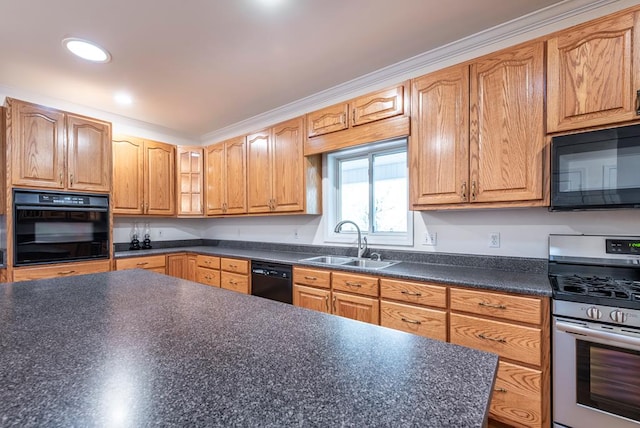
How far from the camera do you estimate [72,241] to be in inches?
109

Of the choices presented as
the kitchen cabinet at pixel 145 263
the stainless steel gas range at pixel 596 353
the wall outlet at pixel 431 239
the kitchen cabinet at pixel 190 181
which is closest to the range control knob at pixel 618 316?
the stainless steel gas range at pixel 596 353

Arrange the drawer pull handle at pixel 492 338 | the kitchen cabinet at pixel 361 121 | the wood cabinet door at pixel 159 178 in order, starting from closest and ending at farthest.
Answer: the drawer pull handle at pixel 492 338
the kitchen cabinet at pixel 361 121
the wood cabinet door at pixel 159 178

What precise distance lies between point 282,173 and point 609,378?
8.82ft

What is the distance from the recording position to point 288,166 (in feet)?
9.78

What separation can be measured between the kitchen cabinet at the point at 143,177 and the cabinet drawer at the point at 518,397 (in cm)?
382

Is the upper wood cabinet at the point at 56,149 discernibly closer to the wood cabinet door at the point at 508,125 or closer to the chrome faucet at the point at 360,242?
the chrome faucet at the point at 360,242

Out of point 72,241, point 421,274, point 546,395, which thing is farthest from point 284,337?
point 72,241

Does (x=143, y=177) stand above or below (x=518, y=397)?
above

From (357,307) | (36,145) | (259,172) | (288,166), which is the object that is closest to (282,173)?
(288,166)

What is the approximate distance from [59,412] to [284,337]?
474mm

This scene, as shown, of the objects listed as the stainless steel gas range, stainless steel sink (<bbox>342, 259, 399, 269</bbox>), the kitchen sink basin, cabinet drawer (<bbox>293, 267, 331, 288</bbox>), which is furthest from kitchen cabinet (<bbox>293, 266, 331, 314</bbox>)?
the stainless steel gas range

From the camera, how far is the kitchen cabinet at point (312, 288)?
2312 millimetres

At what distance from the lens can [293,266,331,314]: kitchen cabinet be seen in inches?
91.0

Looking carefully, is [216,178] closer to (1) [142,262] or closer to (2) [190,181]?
(2) [190,181]
